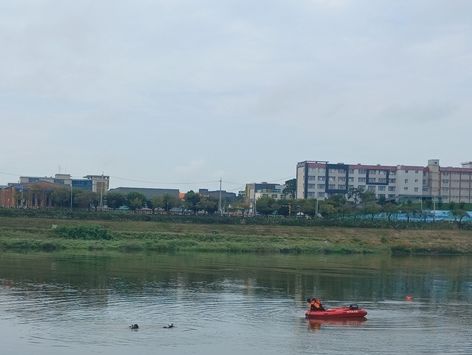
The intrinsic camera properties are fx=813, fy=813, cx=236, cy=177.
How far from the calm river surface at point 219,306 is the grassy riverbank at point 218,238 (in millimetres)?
9314

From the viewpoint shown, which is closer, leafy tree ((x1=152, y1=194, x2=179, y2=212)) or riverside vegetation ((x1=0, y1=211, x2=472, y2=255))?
riverside vegetation ((x1=0, y1=211, x2=472, y2=255))

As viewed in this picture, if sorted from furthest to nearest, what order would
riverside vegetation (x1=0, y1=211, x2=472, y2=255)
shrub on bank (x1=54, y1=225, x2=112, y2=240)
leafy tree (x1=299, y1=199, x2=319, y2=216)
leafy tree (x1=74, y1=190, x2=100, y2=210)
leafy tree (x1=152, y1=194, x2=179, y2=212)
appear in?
leafy tree (x1=74, y1=190, x2=100, y2=210) → leafy tree (x1=152, y1=194, x2=179, y2=212) → leafy tree (x1=299, y1=199, x2=319, y2=216) → shrub on bank (x1=54, y1=225, x2=112, y2=240) → riverside vegetation (x1=0, y1=211, x2=472, y2=255)

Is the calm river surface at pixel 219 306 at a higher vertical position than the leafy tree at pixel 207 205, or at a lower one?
lower

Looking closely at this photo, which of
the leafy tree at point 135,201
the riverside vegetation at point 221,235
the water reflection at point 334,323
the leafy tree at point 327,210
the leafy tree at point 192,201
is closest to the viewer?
the water reflection at point 334,323

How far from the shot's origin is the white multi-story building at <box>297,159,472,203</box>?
146000 millimetres

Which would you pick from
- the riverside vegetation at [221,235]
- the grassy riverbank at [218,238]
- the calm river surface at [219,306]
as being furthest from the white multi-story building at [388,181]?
the calm river surface at [219,306]

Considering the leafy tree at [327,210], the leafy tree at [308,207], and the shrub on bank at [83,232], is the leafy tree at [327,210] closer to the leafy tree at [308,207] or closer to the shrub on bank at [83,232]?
the leafy tree at [308,207]

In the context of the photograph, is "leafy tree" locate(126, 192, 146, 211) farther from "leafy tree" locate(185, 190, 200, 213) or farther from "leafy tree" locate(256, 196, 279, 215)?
"leafy tree" locate(256, 196, 279, 215)

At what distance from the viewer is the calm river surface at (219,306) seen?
2814cm

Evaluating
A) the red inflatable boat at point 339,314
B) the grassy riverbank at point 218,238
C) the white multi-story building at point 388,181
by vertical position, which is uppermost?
the white multi-story building at point 388,181

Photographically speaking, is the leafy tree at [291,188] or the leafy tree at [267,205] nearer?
the leafy tree at [267,205]

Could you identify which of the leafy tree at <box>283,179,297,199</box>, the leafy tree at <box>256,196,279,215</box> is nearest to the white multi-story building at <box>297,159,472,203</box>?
the leafy tree at <box>283,179,297,199</box>

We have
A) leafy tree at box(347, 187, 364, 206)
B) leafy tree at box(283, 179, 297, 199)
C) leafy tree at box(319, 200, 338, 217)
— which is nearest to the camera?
leafy tree at box(319, 200, 338, 217)

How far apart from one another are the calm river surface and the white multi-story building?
84434mm
